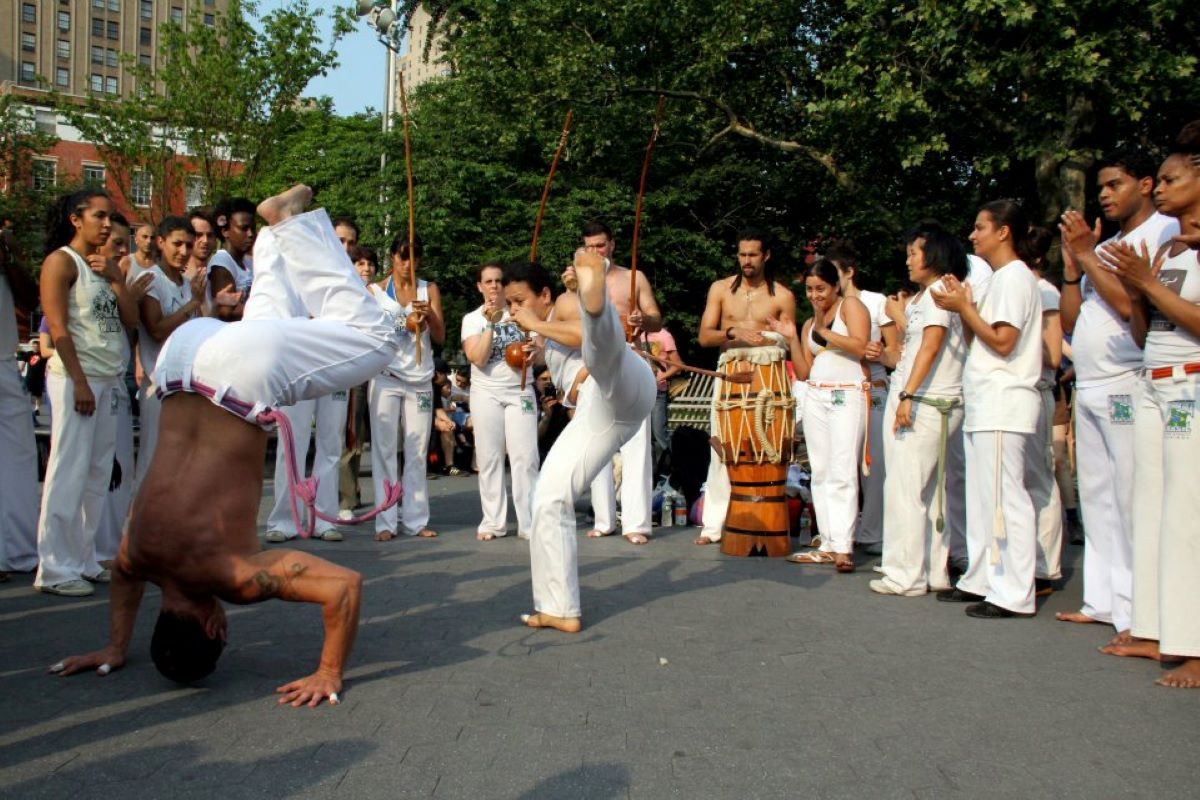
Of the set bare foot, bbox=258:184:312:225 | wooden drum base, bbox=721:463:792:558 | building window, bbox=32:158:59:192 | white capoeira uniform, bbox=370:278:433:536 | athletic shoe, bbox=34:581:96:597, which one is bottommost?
athletic shoe, bbox=34:581:96:597

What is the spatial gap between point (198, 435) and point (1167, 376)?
3992 mm

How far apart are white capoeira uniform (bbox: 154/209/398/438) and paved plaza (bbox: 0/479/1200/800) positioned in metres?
1.19

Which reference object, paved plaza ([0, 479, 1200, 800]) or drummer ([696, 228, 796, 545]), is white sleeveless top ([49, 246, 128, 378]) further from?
drummer ([696, 228, 796, 545])


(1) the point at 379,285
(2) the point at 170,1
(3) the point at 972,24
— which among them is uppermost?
(2) the point at 170,1

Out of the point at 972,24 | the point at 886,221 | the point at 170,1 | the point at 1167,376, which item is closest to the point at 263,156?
the point at 886,221

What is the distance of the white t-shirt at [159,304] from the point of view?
6.95 meters

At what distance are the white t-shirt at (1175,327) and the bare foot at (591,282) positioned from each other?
2412 millimetres

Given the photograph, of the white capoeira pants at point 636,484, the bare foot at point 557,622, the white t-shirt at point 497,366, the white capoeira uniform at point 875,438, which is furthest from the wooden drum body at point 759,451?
the bare foot at point 557,622

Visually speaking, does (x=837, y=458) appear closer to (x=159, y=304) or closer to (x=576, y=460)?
(x=576, y=460)

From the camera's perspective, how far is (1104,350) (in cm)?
556

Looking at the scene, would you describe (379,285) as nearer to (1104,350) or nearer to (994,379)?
(994,379)

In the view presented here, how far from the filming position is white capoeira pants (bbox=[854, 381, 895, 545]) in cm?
786

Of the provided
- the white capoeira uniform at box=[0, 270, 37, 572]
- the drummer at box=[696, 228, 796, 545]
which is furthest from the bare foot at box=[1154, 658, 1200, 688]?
the white capoeira uniform at box=[0, 270, 37, 572]

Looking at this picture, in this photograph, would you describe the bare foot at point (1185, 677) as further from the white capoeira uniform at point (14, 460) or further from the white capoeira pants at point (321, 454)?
the white capoeira uniform at point (14, 460)
